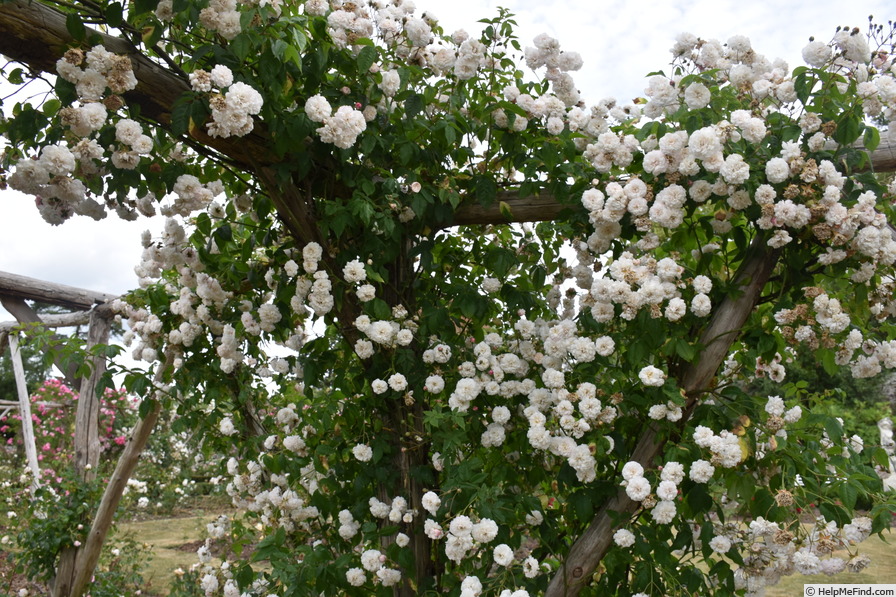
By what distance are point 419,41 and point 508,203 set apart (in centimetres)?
62

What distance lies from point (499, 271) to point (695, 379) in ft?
2.34

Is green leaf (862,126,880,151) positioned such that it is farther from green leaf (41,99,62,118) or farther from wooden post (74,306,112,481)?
wooden post (74,306,112,481)

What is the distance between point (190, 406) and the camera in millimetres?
2879

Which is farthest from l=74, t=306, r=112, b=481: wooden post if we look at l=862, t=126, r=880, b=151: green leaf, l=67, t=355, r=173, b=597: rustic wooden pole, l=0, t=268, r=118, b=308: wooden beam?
l=862, t=126, r=880, b=151: green leaf

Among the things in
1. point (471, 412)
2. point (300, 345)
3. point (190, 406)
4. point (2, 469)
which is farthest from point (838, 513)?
point (2, 469)

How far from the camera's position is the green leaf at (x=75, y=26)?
1817 mm

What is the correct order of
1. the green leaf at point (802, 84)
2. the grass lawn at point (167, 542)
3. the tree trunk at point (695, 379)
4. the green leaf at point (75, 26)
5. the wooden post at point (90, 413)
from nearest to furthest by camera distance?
1. the green leaf at point (75, 26)
2. the green leaf at point (802, 84)
3. the tree trunk at point (695, 379)
4. the wooden post at point (90, 413)
5. the grass lawn at point (167, 542)

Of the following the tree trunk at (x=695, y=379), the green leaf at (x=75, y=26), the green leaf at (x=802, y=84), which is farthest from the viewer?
the tree trunk at (x=695, y=379)

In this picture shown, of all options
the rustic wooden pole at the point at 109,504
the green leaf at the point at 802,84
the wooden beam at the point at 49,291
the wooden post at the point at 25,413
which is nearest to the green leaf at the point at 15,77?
the rustic wooden pole at the point at 109,504

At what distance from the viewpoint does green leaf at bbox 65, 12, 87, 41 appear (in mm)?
1817

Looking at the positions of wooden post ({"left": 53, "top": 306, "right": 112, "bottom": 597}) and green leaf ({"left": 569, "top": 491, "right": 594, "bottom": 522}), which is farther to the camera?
wooden post ({"left": 53, "top": 306, "right": 112, "bottom": 597})

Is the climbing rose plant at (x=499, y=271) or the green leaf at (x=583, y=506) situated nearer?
the climbing rose plant at (x=499, y=271)

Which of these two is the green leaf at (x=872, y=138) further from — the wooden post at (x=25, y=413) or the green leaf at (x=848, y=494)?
the wooden post at (x=25, y=413)

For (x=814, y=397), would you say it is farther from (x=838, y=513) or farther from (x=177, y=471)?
(x=177, y=471)
